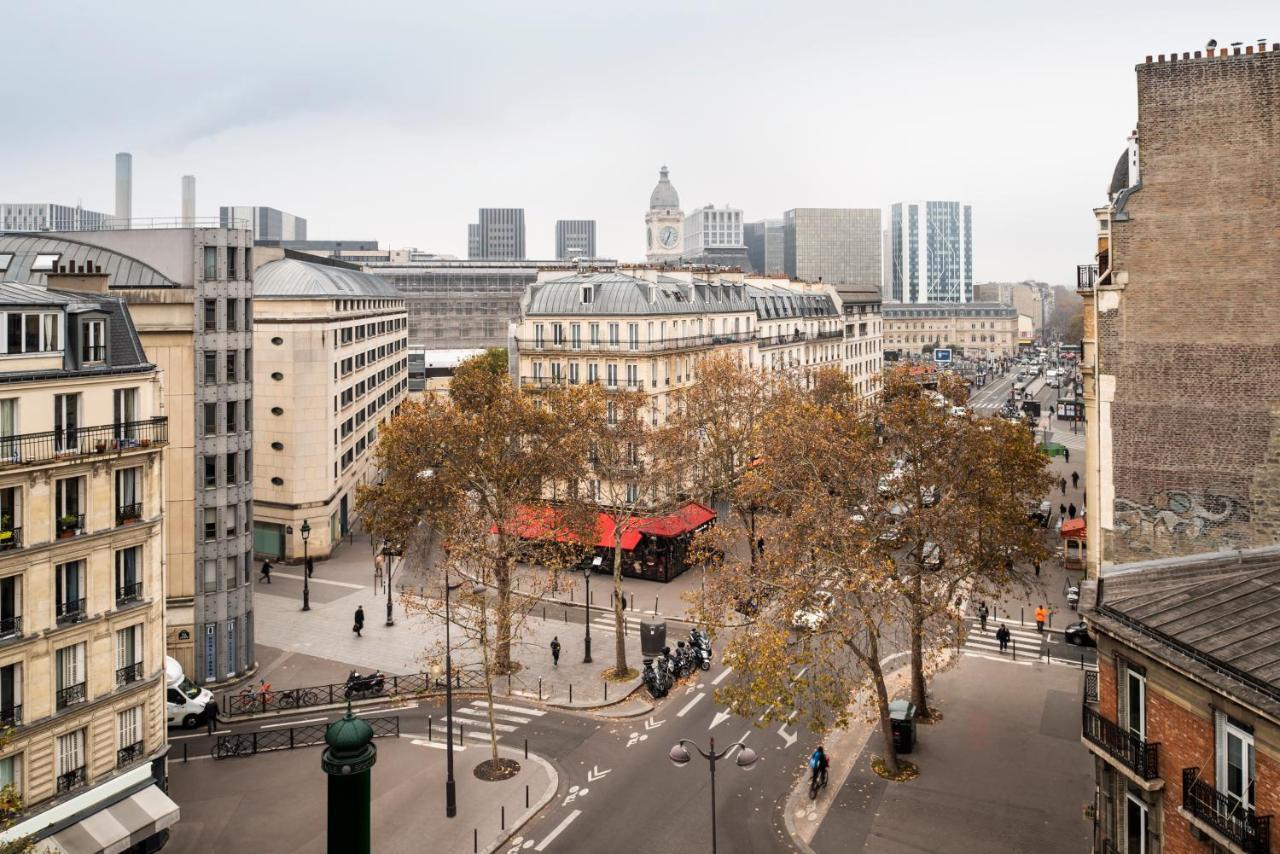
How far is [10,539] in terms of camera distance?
23.0 meters

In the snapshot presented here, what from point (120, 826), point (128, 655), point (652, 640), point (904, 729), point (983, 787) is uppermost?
point (128, 655)

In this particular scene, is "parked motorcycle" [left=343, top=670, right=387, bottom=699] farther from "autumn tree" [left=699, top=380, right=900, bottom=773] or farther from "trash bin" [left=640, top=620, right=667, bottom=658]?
"autumn tree" [left=699, top=380, right=900, bottom=773]

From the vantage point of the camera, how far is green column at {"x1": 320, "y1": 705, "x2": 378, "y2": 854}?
22.0 feet

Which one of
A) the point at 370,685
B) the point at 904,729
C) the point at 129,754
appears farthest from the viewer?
the point at 370,685

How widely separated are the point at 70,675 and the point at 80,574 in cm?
257

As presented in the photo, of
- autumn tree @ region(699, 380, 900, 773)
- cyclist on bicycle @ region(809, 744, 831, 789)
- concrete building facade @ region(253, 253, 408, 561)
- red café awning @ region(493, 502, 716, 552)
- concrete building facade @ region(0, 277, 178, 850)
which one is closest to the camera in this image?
concrete building facade @ region(0, 277, 178, 850)

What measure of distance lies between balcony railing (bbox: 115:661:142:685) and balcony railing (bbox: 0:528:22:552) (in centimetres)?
457

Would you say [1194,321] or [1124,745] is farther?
[1194,321]

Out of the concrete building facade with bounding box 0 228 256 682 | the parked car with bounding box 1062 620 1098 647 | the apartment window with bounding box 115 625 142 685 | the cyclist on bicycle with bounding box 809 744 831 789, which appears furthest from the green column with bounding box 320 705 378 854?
the parked car with bounding box 1062 620 1098 647

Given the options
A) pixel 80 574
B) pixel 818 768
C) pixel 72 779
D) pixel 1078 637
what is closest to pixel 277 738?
pixel 72 779

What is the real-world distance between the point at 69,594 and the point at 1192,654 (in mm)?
25965

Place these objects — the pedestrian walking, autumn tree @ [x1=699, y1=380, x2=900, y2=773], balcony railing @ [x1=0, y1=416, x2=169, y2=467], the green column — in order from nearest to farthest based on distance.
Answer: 1. the green column
2. balcony railing @ [x1=0, y1=416, x2=169, y2=467]
3. autumn tree @ [x1=699, y1=380, x2=900, y2=773]
4. the pedestrian walking

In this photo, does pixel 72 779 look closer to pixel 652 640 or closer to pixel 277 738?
pixel 277 738

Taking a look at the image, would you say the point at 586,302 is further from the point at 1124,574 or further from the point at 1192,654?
the point at 1192,654
